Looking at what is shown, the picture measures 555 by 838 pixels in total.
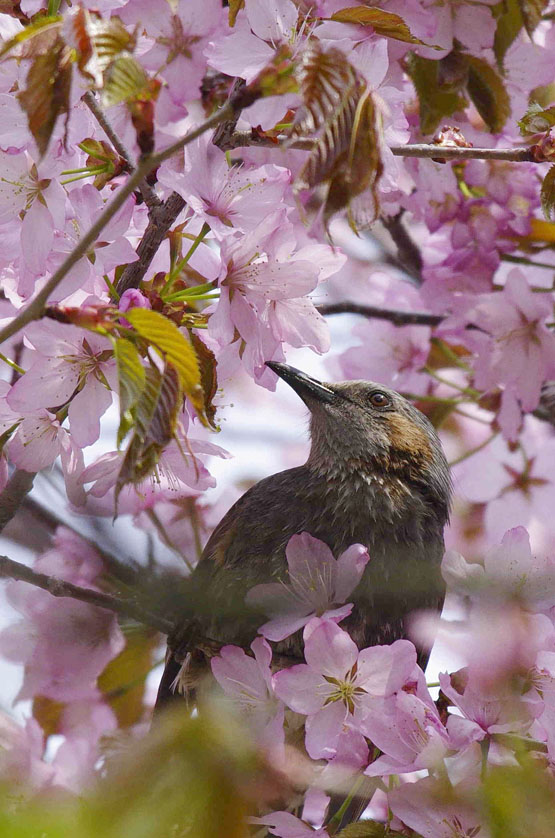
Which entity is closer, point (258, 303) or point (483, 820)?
point (483, 820)

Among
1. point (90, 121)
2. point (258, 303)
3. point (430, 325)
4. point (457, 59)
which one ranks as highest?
point (90, 121)

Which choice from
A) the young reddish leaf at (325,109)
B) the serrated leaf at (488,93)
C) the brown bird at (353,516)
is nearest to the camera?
the young reddish leaf at (325,109)

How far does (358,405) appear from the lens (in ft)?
10.9

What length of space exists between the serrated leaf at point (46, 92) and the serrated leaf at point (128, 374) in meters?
0.26

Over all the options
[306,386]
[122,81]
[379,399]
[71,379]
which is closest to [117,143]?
[71,379]

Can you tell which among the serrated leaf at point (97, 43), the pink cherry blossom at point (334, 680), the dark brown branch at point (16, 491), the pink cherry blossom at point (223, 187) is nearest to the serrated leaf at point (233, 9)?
the pink cherry blossom at point (223, 187)

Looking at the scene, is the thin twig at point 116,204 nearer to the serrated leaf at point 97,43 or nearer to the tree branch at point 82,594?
the serrated leaf at point 97,43

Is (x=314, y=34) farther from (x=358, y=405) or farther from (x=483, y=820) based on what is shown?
(x=358, y=405)

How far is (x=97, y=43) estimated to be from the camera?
3.87 feet

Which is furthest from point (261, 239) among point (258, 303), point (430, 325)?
point (430, 325)

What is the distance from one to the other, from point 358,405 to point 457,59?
1.60m

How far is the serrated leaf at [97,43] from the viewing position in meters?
1.18

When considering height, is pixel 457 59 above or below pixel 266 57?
below

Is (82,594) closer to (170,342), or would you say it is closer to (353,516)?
(170,342)
